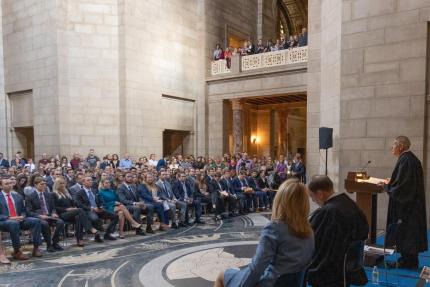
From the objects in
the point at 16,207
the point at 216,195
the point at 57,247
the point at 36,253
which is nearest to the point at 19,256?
the point at 36,253

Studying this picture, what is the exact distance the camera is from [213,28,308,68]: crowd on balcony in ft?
52.1

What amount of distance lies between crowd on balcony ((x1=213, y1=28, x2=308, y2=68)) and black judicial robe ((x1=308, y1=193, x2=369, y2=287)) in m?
13.9

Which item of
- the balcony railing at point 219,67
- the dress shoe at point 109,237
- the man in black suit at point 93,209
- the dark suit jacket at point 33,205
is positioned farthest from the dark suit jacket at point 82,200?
the balcony railing at point 219,67

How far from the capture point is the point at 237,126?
18.1 meters

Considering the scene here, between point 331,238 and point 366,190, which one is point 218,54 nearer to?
point 366,190

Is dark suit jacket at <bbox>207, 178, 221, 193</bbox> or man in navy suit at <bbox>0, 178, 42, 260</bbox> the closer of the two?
man in navy suit at <bbox>0, 178, 42, 260</bbox>

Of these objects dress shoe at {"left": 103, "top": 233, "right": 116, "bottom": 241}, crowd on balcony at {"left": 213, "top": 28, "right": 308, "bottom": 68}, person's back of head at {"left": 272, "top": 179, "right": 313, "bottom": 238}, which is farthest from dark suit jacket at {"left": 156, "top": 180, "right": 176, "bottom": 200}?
crowd on balcony at {"left": 213, "top": 28, "right": 308, "bottom": 68}

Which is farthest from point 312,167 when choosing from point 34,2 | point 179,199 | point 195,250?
point 34,2

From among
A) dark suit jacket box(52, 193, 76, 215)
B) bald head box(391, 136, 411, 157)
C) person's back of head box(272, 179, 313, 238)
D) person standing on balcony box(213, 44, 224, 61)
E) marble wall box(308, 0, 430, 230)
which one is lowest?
dark suit jacket box(52, 193, 76, 215)

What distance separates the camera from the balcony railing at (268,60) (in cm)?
1544

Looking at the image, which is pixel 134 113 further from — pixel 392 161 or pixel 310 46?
pixel 392 161

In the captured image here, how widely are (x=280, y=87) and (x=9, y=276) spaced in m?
13.4

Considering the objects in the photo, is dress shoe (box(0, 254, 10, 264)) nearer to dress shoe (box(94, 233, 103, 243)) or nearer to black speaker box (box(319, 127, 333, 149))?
dress shoe (box(94, 233, 103, 243))

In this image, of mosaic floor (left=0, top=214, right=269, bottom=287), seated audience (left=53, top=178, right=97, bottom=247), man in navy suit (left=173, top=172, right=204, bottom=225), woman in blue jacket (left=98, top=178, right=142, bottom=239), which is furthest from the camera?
man in navy suit (left=173, top=172, right=204, bottom=225)
